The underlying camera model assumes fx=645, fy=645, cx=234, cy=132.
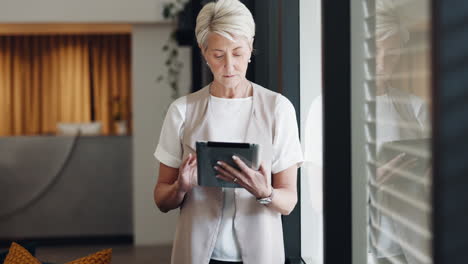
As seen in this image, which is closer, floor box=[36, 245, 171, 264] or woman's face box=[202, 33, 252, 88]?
woman's face box=[202, 33, 252, 88]

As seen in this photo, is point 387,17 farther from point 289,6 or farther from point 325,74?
point 289,6

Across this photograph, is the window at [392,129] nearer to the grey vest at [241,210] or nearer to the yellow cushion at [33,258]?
the grey vest at [241,210]

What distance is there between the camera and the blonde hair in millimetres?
1268

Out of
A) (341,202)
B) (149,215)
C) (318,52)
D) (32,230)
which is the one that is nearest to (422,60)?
(341,202)

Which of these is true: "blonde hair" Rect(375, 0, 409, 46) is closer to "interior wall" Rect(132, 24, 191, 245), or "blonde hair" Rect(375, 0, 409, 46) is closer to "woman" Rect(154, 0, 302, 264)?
"woman" Rect(154, 0, 302, 264)

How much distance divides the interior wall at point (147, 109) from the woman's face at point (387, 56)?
4.45m

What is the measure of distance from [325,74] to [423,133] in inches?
14.7

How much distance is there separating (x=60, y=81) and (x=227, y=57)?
313 inches

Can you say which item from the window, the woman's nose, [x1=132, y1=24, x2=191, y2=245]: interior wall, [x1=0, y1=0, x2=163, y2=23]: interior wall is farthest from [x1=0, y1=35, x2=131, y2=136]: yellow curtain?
the window

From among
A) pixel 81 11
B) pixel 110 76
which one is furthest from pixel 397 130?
pixel 110 76

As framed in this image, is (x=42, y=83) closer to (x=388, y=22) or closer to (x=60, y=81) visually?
(x=60, y=81)

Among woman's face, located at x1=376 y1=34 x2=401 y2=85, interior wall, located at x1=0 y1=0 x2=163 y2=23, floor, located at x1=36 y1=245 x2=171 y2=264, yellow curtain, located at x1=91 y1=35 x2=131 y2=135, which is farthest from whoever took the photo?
yellow curtain, located at x1=91 y1=35 x2=131 y2=135

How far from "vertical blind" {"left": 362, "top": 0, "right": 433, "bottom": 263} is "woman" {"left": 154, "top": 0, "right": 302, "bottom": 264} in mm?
234

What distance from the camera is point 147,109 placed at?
580 cm
